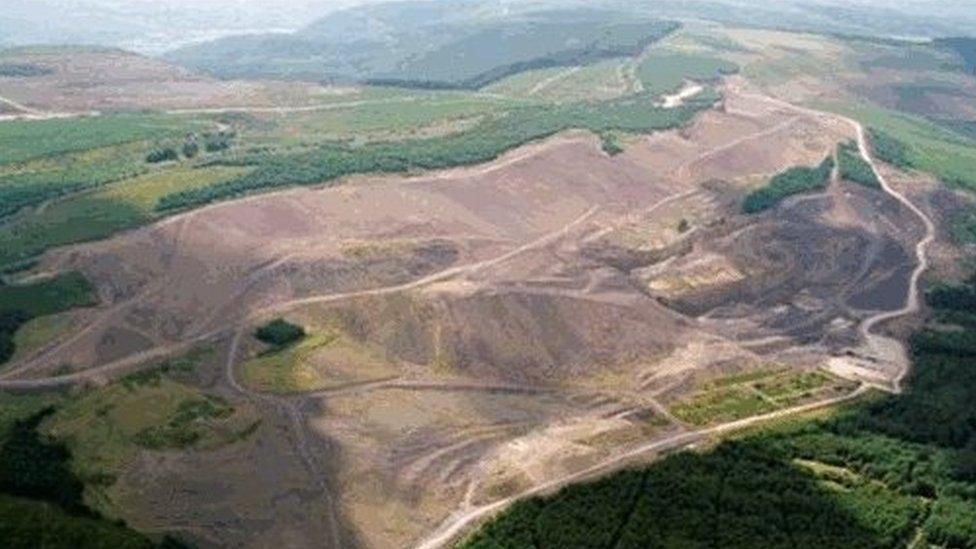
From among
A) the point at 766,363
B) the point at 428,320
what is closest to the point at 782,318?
the point at 766,363

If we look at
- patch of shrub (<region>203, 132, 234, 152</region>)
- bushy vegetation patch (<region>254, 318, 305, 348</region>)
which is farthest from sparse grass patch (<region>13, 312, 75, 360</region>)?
patch of shrub (<region>203, 132, 234, 152</region>)

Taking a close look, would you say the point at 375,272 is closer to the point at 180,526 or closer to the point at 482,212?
the point at 482,212

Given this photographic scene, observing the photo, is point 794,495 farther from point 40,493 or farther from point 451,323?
point 40,493

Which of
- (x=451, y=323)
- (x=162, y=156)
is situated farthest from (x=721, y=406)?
(x=162, y=156)

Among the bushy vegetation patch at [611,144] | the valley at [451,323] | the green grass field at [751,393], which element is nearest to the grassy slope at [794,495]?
the valley at [451,323]

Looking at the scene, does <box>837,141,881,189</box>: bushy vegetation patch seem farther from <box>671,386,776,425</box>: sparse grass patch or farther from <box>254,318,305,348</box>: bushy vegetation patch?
<box>254,318,305,348</box>: bushy vegetation patch

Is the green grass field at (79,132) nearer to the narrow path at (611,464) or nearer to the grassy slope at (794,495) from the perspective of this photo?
the narrow path at (611,464)
